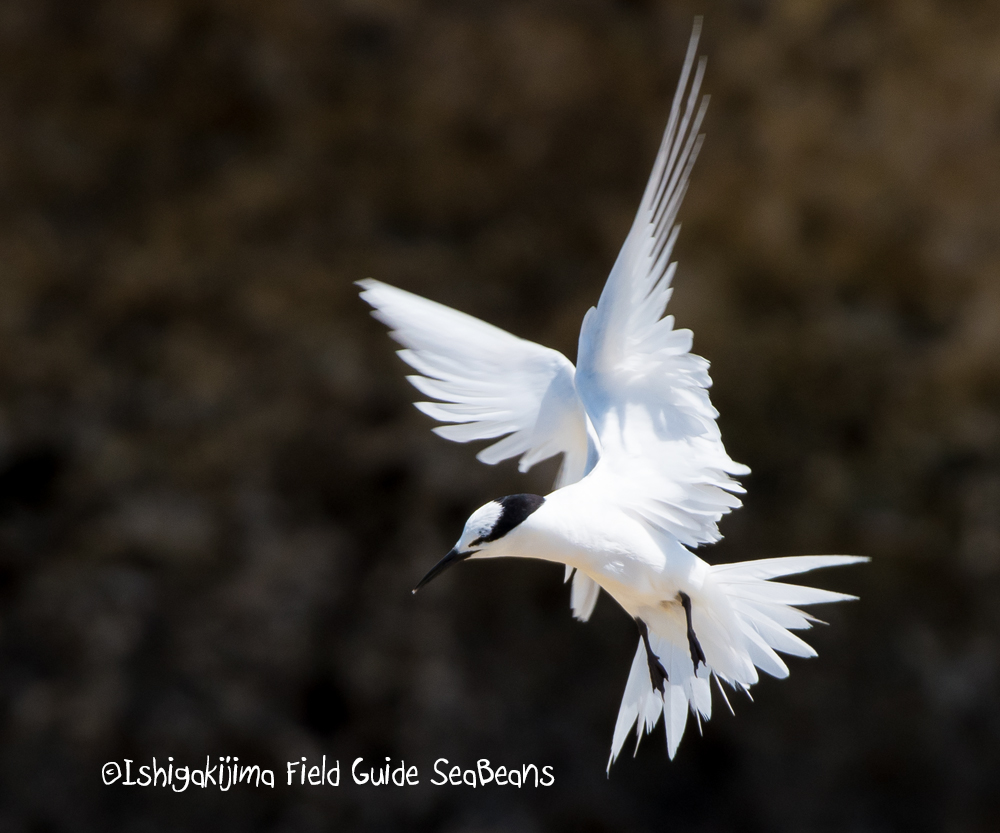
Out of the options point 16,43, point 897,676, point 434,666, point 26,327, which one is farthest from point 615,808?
point 16,43

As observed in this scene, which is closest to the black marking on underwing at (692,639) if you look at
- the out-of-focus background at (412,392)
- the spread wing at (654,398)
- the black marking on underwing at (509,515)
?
the spread wing at (654,398)

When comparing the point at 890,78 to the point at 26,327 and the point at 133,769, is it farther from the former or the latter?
the point at 133,769

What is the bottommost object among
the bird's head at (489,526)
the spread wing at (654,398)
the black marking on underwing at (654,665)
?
the black marking on underwing at (654,665)

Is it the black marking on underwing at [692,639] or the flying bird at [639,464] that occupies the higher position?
the flying bird at [639,464]

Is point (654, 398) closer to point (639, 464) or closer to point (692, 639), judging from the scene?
point (639, 464)

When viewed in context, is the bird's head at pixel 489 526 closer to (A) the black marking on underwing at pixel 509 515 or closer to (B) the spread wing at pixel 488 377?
(A) the black marking on underwing at pixel 509 515
